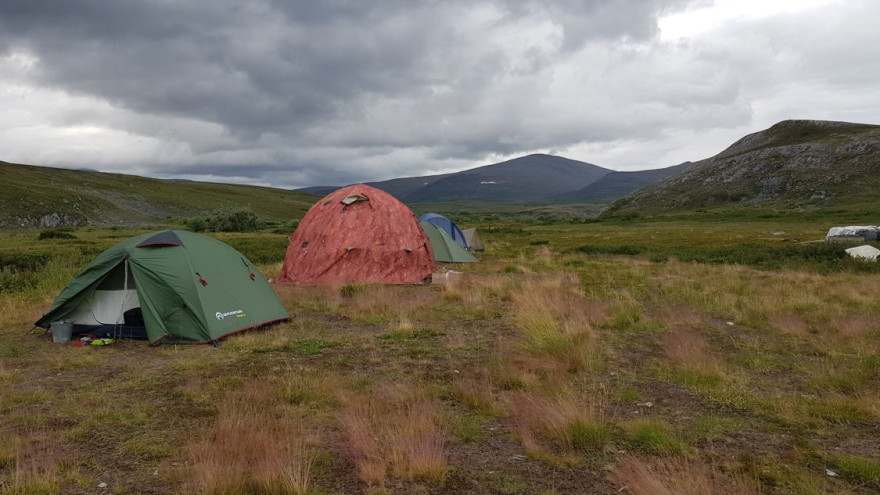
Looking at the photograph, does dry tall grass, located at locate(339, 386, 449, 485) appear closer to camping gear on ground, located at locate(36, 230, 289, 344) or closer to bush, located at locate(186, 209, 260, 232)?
camping gear on ground, located at locate(36, 230, 289, 344)

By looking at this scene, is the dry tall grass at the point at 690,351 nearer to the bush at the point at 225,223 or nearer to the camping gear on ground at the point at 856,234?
the camping gear on ground at the point at 856,234

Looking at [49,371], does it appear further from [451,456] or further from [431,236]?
[431,236]

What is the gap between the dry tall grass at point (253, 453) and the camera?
191 inches

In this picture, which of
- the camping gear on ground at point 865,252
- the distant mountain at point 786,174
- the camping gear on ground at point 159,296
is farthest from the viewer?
the distant mountain at point 786,174

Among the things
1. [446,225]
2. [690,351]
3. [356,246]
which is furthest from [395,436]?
[446,225]

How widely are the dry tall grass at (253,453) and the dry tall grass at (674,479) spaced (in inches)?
118

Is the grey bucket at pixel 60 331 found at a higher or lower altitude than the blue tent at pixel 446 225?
lower

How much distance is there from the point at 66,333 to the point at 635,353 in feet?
38.3

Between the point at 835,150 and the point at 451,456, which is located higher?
the point at 835,150

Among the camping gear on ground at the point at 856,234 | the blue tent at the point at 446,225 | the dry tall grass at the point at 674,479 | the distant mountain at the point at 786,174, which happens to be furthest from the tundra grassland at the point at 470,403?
the distant mountain at the point at 786,174

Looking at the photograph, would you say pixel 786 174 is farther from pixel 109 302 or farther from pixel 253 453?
pixel 253 453

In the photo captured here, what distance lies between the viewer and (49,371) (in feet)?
30.1

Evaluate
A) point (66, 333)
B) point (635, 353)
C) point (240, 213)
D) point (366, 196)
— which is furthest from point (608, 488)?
point (240, 213)

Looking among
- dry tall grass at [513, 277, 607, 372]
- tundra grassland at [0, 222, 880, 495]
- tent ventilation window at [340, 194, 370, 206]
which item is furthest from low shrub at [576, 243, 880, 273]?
tent ventilation window at [340, 194, 370, 206]
